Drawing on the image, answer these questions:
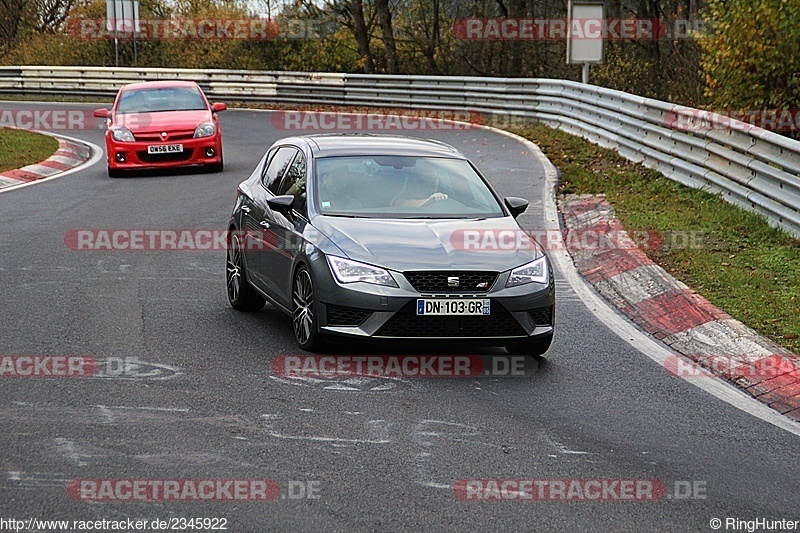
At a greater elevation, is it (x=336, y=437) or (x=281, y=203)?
(x=281, y=203)

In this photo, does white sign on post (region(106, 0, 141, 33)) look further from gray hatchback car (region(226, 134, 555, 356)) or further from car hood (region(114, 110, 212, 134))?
gray hatchback car (region(226, 134, 555, 356))

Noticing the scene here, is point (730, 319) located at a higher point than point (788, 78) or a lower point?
lower

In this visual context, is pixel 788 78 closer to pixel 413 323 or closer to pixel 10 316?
pixel 413 323

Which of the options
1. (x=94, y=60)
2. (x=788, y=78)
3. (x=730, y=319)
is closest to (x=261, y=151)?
(x=788, y=78)

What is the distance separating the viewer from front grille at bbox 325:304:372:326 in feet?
26.3

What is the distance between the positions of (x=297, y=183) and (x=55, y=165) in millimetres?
13121

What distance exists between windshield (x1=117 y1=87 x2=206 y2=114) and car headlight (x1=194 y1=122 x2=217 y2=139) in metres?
0.80

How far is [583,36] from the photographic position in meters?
24.1

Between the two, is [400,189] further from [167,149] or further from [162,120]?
[162,120]

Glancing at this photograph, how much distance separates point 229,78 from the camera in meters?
35.5

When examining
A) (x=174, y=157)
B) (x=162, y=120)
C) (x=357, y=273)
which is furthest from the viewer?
Result: (x=162, y=120)

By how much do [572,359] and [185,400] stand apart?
8.93 ft

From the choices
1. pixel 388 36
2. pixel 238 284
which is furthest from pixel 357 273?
pixel 388 36

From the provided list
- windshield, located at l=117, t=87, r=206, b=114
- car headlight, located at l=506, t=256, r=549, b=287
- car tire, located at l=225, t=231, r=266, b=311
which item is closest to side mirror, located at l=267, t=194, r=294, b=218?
car tire, located at l=225, t=231, r=266, b=311
